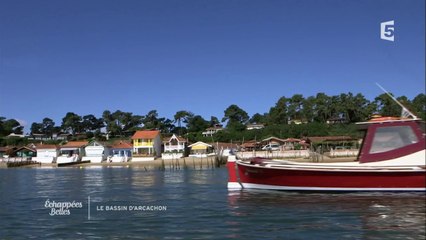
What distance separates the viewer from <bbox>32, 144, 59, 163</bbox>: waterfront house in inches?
3290

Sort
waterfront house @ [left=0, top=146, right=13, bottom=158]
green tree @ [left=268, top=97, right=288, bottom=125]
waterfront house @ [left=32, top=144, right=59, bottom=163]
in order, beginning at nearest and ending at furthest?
waterfront house @ [left=32, top=144, right=59, bottom=163] → waterfront house @ [left=0, top=146, right=13, bottom=158] → green tree @ [left=268, top=97, right=288, bottom=125]

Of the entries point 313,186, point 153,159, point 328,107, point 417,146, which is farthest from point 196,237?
point 328,107

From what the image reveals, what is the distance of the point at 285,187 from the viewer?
19938 mm

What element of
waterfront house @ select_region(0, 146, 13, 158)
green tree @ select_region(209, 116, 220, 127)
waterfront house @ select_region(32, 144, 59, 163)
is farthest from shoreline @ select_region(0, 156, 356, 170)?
green tree @ select_region(209, 116, 220, 127)

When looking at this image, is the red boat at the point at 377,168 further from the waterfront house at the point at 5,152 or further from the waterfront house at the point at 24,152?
the waterfront house at the point at 5,152

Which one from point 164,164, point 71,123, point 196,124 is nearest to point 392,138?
point 164,164

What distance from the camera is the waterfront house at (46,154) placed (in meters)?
83.6

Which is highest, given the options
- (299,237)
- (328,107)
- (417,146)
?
(328,107)

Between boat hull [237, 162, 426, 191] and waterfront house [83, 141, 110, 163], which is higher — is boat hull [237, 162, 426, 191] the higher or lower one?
the lower one

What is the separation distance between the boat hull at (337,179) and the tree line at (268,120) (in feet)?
141

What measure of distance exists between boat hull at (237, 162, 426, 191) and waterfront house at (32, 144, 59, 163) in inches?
2825

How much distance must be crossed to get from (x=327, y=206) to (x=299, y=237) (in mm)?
5155

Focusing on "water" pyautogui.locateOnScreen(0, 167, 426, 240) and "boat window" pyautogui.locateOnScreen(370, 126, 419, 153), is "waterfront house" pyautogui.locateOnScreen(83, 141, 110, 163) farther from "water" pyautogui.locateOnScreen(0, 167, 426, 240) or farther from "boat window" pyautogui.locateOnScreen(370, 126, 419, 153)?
"boat window" pyautogui.locateOnScreen(370, 126, 419, 153)

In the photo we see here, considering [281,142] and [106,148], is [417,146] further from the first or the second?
[106,148]
